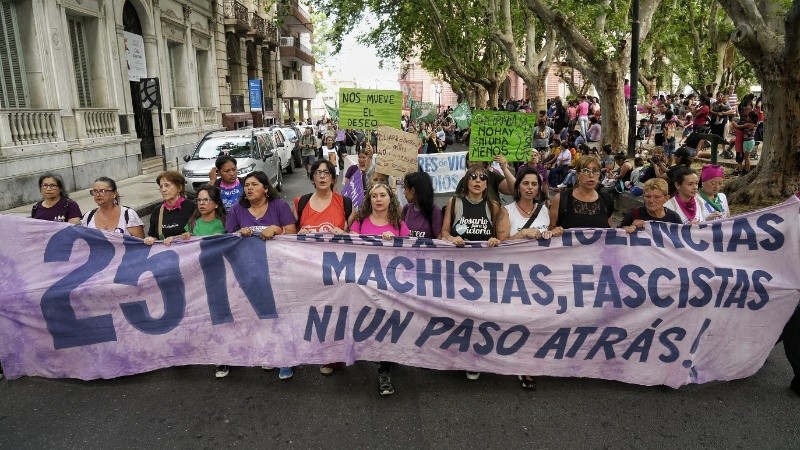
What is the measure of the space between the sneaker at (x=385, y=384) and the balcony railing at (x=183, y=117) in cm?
1926

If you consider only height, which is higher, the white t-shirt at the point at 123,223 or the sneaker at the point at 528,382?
the white t-shirt at the point at 123,223

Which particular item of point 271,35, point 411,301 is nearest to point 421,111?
point 271,35

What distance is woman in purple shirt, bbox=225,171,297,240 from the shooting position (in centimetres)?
450

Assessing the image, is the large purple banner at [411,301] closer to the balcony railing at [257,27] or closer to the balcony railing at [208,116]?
the balcony railing at [208,116]

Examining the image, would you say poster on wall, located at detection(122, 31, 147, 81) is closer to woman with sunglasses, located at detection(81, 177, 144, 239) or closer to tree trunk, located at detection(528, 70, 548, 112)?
tree trunk, located at detection(528, 70, 548, 112)

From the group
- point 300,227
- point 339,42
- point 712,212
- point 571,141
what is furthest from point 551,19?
point 339,42

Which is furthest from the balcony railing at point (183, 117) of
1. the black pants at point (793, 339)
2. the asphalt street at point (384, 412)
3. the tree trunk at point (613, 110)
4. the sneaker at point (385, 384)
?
the black pants at point (793, 339)

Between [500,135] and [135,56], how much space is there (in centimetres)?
1585

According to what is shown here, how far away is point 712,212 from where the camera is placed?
4.84 m

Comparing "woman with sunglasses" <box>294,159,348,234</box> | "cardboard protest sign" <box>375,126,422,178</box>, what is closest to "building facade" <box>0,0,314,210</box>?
"cardboard protest sign" <box>375,126,422,178</box>

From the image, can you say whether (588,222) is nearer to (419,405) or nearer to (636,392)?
(636,392)

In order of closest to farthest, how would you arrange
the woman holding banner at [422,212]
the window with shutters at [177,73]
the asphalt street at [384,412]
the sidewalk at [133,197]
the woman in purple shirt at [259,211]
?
the asphalt street at [384,412] < the woman in purple shirt at [259,211] < the woman holding banner at [422,212] < the sidewalk at [133,197] < the window with shutters at [177,73]

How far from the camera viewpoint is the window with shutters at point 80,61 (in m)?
15.5

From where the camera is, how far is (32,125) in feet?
41.9
